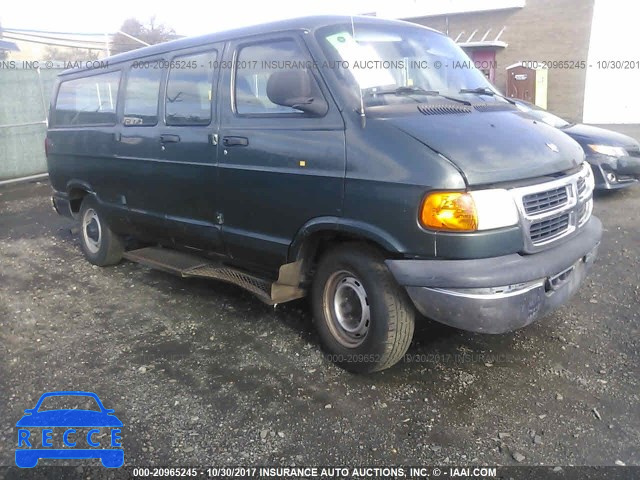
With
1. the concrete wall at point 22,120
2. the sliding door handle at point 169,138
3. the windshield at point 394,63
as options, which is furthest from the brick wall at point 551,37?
the sliding door handle at point 169,138

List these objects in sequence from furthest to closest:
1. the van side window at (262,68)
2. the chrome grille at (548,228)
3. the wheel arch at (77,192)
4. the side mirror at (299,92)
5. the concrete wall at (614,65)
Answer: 1. the concrete wall at (614,65)
2. the wheel arch at (77,192)
3. the van side window at (262,68)
4. the side mirror at (299,92)
5. the chrome grille at (548,228)

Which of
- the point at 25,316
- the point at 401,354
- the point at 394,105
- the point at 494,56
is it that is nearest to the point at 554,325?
the point at 401,354

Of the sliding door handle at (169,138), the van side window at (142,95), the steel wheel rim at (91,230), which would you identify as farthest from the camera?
the steel wheel rim at (91,230)

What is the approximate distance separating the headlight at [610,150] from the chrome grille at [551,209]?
4796 millimetres

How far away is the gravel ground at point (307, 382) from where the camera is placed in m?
2.84

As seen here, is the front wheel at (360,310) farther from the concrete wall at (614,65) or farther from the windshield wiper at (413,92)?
the concrete wall at (614,65)

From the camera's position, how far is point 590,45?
1852 cm

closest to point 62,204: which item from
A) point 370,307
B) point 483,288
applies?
point 370,307

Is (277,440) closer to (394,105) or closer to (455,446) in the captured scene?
(455,446)

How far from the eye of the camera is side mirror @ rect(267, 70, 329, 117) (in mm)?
3387

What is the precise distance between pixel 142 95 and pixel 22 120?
27.5 ft

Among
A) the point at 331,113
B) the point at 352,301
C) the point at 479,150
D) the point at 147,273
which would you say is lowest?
the point at 147,273

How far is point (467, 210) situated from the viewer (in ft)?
9.45

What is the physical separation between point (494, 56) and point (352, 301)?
20.0 meters
